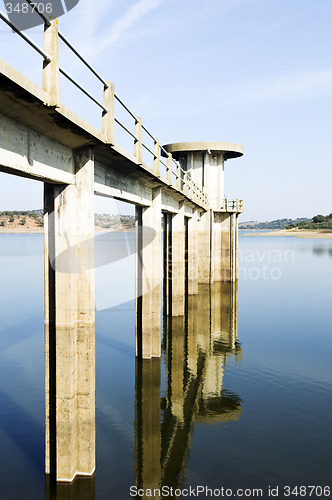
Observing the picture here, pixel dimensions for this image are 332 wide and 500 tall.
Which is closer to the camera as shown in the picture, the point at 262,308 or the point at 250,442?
the point at 250,442

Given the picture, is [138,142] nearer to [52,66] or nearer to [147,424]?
[52,66]

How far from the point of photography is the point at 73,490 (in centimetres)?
810

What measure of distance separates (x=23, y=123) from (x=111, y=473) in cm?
716

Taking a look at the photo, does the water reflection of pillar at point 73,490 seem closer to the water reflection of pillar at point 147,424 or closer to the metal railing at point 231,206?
the water reflection of pillar at point 147,424

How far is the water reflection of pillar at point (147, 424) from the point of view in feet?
29.9

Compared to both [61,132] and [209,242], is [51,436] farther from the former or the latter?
[209,242]

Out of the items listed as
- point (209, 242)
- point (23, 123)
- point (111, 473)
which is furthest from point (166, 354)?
point (209, 242)

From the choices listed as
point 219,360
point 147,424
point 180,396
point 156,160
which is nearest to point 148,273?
point 156,160

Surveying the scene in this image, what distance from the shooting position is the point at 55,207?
793 cm

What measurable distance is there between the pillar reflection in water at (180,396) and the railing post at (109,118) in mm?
7094

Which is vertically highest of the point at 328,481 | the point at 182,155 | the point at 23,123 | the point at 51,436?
the point at 182,155

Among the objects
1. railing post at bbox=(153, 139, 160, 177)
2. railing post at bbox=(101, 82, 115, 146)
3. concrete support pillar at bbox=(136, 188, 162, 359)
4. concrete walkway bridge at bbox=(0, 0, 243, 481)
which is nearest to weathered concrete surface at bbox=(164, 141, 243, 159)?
concrete support pillar at bbox=(136, 188, 162, 359)

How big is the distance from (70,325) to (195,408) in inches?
251

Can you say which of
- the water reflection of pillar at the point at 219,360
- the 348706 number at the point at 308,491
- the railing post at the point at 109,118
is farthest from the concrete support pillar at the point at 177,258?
the 348706 number at the point at 308,491
